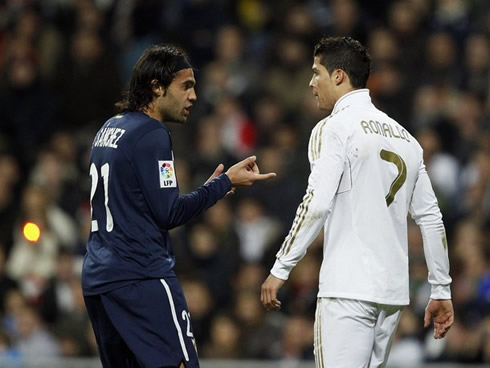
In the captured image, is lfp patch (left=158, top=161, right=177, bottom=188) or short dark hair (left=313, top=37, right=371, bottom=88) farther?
short dark hair (left=313, top=37, right=371, bottom=88)

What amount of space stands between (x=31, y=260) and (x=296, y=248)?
21.6ft

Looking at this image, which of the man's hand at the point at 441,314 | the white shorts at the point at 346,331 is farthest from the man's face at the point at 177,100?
the man's hand at the point at 441,314

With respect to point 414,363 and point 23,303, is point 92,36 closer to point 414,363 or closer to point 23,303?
point 23,303

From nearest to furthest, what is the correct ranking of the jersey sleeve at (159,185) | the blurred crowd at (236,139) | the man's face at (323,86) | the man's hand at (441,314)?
the jersey sleeve at (159,185) → the man's face at (323,86) → the man's hand at (441,314) → the blurred crowd at (236,139)

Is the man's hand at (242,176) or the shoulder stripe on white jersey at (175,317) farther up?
the man's hand at (242,176)

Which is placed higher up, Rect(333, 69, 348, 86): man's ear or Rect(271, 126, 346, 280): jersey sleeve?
Rect(333, 69, 348, 86): man's ear

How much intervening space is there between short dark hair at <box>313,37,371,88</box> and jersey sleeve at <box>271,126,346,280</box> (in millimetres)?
373

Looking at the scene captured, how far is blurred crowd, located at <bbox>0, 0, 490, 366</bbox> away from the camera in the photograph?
10523 mm

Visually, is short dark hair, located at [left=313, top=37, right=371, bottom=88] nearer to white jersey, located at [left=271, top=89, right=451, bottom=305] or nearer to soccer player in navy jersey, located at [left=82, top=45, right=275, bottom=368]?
white jersey, located at [left=271, top=89, right=451, bottom=305]

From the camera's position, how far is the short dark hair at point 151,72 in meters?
6.04

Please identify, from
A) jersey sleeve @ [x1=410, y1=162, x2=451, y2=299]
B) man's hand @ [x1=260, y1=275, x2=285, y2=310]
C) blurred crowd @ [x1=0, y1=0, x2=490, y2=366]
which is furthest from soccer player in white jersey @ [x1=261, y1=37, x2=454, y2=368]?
blurred crowd @ [x1=0, y1=0, x2=490, y2=366]

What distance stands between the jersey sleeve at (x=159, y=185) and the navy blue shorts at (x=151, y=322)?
0.34 meters

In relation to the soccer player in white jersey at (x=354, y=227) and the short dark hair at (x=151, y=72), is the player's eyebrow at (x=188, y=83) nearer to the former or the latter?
the short dark hair at (x=151, y=72)

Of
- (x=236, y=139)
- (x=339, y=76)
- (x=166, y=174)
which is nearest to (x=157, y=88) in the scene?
(x=166, y=174)
